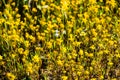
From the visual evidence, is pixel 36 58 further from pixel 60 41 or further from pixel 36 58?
pixel 60 41

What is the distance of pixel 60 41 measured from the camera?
13.6 ft

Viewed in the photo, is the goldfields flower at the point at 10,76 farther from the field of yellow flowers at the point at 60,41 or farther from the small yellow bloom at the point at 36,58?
the small yellow bloom at the point at 36,58

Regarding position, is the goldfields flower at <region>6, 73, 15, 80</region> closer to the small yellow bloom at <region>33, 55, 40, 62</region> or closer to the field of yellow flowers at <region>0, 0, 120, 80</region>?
the field of yellow flowers at <region>0, 0, 120, 80</region>

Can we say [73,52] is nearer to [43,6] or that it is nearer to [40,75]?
[40,75]

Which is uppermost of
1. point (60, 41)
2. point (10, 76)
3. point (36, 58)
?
point (60, 41)

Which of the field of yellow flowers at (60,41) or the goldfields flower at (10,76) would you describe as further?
the field of yellow flowers at (60,41)

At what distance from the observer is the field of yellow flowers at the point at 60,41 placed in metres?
4.08

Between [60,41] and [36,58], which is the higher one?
[60,41]

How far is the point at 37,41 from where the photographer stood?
4.36 metres

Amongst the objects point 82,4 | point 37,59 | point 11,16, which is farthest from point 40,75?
point 82,4

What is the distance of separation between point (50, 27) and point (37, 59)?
508 mm

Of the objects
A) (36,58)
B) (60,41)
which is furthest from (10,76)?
(60,41)

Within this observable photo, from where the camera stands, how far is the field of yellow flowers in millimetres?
4082

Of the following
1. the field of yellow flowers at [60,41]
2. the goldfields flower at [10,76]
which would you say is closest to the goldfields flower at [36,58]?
the field of yellow flowers at [60,41]
